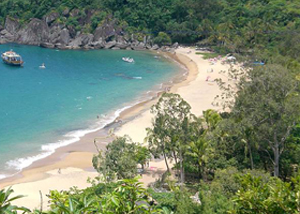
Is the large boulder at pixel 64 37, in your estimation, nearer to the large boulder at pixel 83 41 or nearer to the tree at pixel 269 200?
the large boulder at pixel 83 41

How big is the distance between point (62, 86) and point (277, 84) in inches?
1442

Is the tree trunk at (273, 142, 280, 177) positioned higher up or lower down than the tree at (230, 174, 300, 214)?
lower down

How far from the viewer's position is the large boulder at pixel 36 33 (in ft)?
278

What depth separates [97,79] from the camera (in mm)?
56844

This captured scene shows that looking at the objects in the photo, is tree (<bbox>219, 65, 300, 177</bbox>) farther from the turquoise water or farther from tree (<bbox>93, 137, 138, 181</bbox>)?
the turquoise water

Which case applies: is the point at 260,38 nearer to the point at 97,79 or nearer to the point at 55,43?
the point at 97,79

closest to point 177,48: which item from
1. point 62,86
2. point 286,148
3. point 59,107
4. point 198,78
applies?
point 198,78

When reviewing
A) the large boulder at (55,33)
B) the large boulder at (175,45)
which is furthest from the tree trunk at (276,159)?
the large boulder at (55,33)

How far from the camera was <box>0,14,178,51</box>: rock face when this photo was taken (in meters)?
82.9

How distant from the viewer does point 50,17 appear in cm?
8581

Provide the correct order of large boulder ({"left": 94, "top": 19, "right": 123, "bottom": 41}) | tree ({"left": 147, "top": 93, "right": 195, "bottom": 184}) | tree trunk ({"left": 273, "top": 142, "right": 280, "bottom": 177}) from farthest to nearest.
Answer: large boulder ({"left": 94, "top": 19, "right": 123, "bottom": 41})
tree trunk ({"left": 273, "top": 142, "right": 280, "bottom": 177})
tree ({"left": 147, "top": 93, "right": 195, "bottom": 184})

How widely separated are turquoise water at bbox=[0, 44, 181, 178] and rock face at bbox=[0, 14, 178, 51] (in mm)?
4537

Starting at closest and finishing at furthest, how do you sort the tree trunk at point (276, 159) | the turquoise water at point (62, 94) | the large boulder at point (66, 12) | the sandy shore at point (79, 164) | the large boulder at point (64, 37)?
the tree trunk at point (276, 159) < the sandy shore at point (79, 164) < the turquoise water at point (62, 94) < the large boulder at point (64, 37) < the large boulder at point (66, 12)

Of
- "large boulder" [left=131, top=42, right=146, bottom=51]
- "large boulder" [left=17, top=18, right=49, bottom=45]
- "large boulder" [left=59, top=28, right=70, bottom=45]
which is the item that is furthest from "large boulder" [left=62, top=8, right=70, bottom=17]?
"large boulder" [left=131, top=42, right=146, bottom=51]
